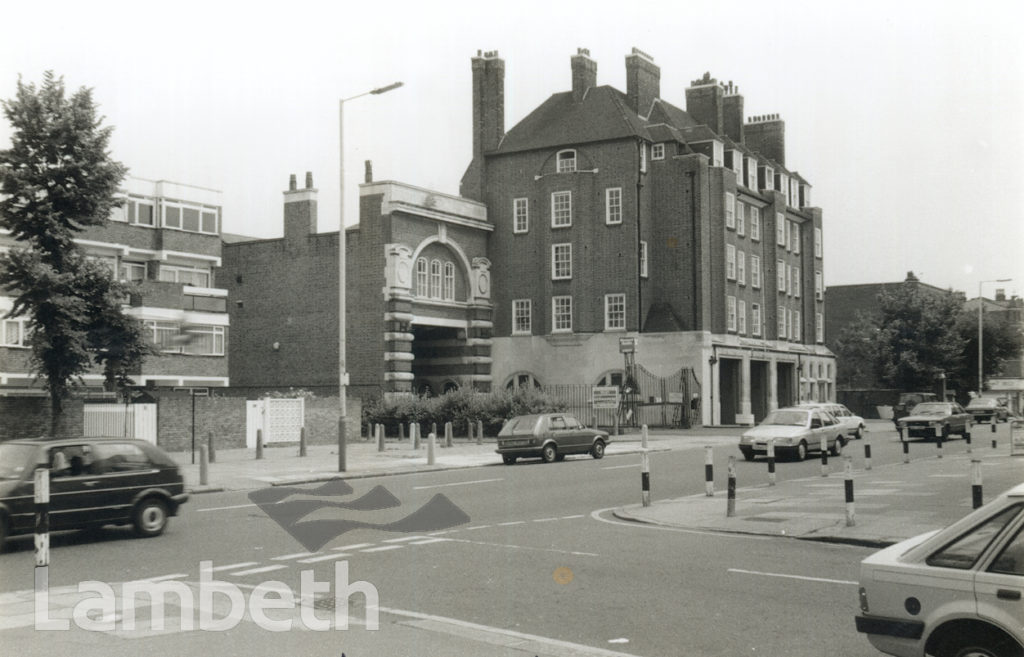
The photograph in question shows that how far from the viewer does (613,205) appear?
177 feet

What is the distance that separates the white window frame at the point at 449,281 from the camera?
5259cm

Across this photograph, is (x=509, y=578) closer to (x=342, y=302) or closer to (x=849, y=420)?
(x=342, y=302)

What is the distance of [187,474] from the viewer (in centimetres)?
2384

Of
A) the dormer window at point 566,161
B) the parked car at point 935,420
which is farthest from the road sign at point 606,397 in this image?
the dormer window at point 566,161

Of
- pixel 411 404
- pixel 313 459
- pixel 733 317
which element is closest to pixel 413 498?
pixel 313 459

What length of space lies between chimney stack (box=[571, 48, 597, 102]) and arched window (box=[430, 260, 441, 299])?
13.3 metres

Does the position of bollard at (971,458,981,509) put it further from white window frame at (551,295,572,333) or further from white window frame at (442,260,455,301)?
white window frame at (551,295,572,333)

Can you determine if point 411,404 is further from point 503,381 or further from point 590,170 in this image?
point 590,170

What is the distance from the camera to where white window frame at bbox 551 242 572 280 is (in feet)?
179

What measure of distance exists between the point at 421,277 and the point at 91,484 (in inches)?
1478

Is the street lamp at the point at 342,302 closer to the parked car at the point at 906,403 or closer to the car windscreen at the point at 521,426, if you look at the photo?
the car windscreen at the point at 521,426

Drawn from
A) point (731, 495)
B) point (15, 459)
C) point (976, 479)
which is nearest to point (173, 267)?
point (15, 459)

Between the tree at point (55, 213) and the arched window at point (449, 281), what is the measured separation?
27.9m

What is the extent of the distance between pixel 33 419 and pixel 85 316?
127 inches
